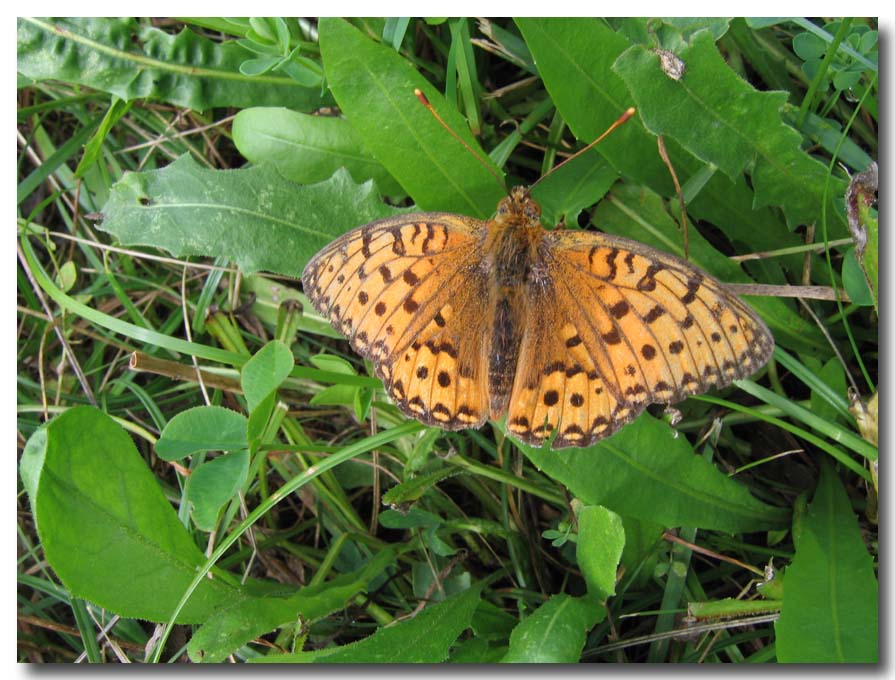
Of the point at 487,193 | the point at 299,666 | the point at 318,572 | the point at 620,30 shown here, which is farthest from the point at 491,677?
the point at 620,30

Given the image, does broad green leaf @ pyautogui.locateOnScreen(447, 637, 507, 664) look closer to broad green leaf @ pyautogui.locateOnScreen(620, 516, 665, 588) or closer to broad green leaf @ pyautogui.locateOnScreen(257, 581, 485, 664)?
broad green leaf @ pyautogui.locateOnScreen(257, 581, 485, 664)

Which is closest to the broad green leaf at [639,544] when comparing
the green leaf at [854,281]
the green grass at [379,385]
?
the green grass at [379,385]

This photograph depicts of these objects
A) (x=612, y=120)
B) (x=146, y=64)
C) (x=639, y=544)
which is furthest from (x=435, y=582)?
(x=146, y=64)

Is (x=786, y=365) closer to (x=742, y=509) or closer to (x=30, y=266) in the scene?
(x=742, y=509)

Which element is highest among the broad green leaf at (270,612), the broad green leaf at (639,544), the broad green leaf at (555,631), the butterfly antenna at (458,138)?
the butterfly antenna at (458,138)

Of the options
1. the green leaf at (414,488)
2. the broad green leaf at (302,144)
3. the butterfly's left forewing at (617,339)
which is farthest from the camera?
the broad green leaf at (302,144)

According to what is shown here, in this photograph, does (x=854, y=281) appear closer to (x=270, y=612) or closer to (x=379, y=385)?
(x=379, y=385)

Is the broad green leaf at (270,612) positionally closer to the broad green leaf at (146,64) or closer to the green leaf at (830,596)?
the green leaf at (830,596)
